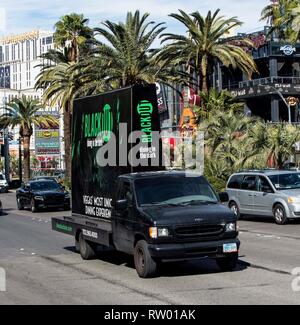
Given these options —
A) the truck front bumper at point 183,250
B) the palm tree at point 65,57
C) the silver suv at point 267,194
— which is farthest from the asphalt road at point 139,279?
the palm tree at point 65,57

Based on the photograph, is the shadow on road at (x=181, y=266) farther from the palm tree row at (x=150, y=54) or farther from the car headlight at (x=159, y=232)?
the palm tree row at (x=150, y=54)

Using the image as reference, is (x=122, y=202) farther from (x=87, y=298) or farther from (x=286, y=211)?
(x=286, y=211)

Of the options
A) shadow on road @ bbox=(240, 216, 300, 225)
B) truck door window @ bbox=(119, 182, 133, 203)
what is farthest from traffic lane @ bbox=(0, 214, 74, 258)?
shadow on road @ bbox=(240, 216, 300, 225)

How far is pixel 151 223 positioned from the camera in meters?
11.4

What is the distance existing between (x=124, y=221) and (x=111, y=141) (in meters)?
2.17

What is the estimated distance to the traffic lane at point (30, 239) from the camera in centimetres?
1716

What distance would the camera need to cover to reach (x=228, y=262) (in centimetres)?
1223

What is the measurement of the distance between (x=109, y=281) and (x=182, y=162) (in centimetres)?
2963

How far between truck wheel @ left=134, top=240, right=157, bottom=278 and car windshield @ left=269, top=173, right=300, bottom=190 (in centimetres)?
1208

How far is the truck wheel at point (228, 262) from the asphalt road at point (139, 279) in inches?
6.8

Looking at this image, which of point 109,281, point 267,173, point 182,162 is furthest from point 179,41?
point 109,281

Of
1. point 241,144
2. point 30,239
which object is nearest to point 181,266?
point 30,239

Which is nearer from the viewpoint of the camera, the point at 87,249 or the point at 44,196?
the point at 87,249

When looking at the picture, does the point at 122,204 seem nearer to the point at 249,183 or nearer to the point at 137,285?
the point at 137,285
